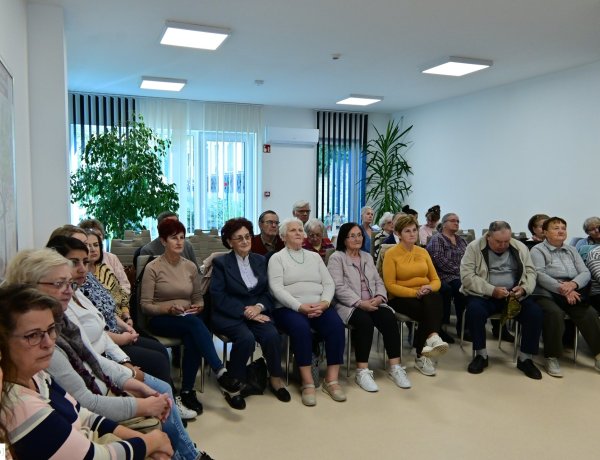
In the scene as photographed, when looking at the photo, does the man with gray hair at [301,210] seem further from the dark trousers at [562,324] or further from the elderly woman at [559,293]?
the dark trousers at [562,324]

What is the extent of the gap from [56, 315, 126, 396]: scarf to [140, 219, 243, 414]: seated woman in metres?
1.20

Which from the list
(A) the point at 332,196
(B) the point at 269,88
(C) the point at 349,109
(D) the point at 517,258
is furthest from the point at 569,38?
(A) the point at 332,196

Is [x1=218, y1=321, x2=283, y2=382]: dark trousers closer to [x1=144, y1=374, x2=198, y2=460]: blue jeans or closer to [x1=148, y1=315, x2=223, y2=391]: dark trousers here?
[x1=148, y1=315, x2=223, y2=391]: dark trousers

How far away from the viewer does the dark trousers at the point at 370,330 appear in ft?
12.7

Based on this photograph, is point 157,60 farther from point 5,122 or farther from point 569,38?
point 569,38

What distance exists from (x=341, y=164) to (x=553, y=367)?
22.0 feet

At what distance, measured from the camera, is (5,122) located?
9.41 ft

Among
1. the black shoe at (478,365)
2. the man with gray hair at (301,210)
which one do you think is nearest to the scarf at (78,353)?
the black shoe at (478,365)

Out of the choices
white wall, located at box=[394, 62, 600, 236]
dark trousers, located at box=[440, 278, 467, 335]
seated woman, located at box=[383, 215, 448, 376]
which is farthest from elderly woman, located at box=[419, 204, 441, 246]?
seated woman, located at box=[383, 215, 448, 376]

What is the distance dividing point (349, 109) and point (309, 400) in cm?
734

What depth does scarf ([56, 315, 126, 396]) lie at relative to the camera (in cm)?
212

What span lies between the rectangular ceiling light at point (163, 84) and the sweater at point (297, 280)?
14.2ft

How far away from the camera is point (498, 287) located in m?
4.32

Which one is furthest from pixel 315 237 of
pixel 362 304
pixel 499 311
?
pixel 499 311
